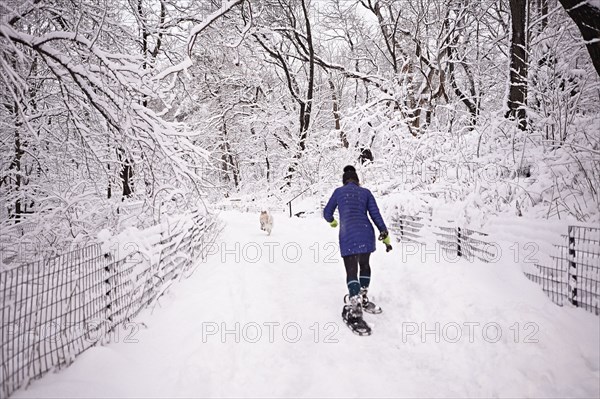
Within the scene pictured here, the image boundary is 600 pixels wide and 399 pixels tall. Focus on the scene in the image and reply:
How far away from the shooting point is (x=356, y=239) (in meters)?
4.42

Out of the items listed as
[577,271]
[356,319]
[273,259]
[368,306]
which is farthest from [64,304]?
[577,271]

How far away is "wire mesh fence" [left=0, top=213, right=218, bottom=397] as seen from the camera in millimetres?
2539

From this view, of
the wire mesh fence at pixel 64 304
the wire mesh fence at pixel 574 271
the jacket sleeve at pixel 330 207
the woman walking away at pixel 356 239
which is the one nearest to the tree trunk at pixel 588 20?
the wire mesh fence at pixel 574 271

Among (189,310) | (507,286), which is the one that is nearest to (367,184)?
(507,286)

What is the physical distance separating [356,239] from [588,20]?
409 centimetres

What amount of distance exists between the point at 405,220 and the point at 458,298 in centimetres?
424

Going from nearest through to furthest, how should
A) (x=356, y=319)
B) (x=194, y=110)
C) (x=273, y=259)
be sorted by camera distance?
(x=356, y=319)
(x=273, y=259)
(x=194, y=110)

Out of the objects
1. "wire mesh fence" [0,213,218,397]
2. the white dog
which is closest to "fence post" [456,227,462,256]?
"wire mesh fence" [0,213,218,397]

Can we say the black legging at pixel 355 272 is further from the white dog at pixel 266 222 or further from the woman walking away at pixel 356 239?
the white dog at pixel 266 222

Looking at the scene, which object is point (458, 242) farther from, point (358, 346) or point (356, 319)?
point (358, 346)

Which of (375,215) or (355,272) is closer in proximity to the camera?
(355,272)

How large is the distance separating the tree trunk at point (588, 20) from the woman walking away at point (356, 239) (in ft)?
11.5

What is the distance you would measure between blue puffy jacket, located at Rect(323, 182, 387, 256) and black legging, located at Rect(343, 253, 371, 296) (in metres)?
0.10

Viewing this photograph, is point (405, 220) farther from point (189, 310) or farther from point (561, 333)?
point (189, 310)
